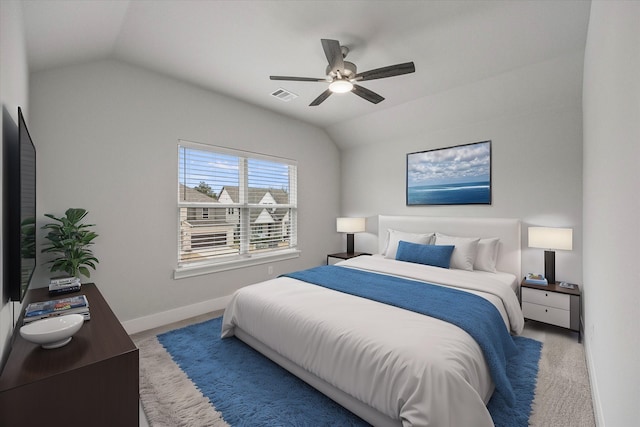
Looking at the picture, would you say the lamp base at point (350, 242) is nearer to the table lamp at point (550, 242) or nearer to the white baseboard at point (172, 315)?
the white baseboard at point (172, 315)

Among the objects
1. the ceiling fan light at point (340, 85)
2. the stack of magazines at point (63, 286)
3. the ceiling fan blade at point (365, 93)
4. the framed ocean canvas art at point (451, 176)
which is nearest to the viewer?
the stack of magazines at point (63, 286)

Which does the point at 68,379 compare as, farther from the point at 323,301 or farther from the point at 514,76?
the point at 514,76

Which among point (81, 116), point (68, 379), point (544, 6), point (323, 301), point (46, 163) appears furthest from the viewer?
point (81, 116)

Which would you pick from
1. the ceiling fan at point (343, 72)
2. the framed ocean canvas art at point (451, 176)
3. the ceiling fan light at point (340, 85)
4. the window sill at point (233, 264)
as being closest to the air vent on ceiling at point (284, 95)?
the ceiling fan at point (343, 72)

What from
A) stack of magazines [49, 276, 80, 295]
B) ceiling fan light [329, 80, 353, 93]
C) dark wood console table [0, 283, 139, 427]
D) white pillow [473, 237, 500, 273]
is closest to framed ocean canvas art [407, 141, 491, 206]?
white pillow [473, 237, 500, 273]

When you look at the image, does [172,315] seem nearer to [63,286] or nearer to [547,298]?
[63,286]

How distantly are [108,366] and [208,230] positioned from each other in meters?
2.54

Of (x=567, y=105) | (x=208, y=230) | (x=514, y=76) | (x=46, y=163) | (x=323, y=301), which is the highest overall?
(x=514, y=76)

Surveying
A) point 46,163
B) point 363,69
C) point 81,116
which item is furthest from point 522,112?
point 46,163

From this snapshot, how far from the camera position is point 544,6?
2.10 m

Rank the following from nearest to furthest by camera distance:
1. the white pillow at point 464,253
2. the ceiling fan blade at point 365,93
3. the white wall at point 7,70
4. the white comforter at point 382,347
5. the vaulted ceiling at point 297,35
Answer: the white wall at point 7,70 < the white comforter at point 382,347 < the vaulted ceiling at point 297,35 < the ceiling fan blade at point 365,93 < the white pillow at point 464,253

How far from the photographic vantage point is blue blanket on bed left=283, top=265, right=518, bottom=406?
1.78m

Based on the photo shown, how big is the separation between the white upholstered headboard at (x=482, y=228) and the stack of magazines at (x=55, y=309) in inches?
146

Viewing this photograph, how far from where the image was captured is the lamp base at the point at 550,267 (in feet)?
10.3
